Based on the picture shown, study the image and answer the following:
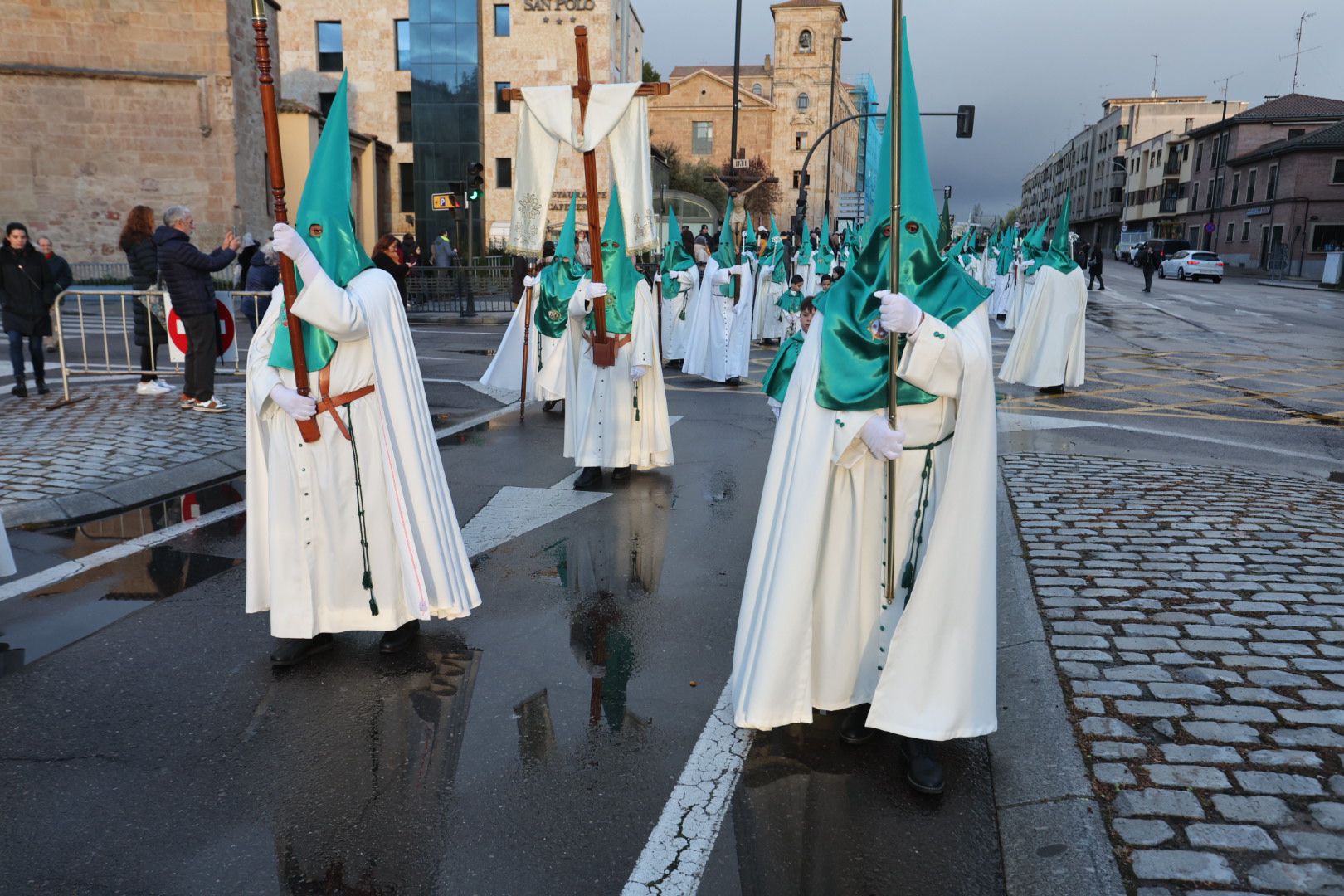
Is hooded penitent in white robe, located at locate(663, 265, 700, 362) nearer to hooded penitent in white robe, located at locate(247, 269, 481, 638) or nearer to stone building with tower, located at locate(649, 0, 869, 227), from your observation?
hooded penitent in white robe, located at locate(247, 269, 481, 638)

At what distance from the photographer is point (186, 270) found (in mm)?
10125

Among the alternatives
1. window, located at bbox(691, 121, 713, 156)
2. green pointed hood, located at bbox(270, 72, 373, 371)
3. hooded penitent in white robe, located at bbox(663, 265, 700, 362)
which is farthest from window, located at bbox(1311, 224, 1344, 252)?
green pointed hood, located at bbox(270, 72, 373, 371)

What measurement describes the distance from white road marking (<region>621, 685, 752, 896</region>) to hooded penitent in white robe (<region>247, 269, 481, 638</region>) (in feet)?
4.85

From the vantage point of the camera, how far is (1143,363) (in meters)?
16.9

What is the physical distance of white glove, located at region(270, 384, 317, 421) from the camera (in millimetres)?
4203

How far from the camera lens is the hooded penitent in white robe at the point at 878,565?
3.39 m

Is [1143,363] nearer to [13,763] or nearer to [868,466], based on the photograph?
[868,466]

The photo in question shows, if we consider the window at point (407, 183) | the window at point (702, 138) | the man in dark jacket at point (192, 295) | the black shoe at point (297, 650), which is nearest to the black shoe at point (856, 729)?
the black shoe at point (297, 650)

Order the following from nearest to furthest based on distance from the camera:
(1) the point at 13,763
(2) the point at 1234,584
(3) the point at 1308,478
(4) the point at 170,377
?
1. (1) the point at 13,763
2. (2) the point at 1234,584
3. (3) the point at 1308,478
4. (4) the point at 170,377

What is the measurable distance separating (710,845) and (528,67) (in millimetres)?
43739

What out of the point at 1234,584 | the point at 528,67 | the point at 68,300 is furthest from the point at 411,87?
the point at 1234,584

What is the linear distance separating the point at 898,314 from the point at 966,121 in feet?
98.6

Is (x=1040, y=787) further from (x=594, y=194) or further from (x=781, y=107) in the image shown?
(x=781, y=107)

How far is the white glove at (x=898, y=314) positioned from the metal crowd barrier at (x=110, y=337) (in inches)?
345
